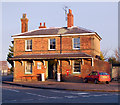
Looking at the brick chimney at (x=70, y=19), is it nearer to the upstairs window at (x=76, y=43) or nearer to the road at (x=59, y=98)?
the upstairs window at (x=76, y=43)

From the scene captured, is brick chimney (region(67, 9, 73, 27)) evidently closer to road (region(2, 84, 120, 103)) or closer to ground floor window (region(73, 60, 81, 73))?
ground floor window (region(73, 60, 81, 73))

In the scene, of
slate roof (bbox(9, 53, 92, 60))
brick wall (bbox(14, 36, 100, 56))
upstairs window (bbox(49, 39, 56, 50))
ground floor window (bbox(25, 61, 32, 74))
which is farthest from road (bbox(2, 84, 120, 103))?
upstairs window (bbox(49, 39, 56, 50))

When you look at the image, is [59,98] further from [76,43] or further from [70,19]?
[70,19]

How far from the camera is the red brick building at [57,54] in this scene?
31564mm

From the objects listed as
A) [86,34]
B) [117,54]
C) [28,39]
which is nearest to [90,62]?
[86,34]

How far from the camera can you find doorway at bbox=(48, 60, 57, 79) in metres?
33.8

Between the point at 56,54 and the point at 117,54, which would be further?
the point at 117,54

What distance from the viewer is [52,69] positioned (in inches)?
1344

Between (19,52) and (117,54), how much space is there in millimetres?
43238

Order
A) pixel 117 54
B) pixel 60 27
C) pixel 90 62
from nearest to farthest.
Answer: pixel 90 62, pixel 60 27, pixel 117 54

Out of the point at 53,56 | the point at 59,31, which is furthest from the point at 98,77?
Result: the point at 59,31

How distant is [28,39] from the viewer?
1340 inches

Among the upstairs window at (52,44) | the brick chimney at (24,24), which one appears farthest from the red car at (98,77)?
the brick chimney at (24,24)

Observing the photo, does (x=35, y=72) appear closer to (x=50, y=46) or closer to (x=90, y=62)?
(x=50, y=46)
